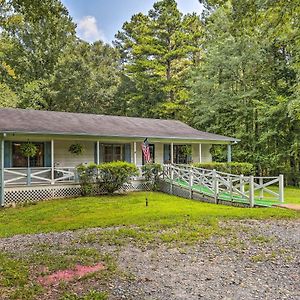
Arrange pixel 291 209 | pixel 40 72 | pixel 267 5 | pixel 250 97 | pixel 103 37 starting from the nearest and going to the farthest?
pixel 267 5, pixel 291 209, pixel 250 97, pixel 40 72, pixel 103 37

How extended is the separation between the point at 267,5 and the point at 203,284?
26.8 ft

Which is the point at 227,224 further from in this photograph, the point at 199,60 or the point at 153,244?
the point at 199,60

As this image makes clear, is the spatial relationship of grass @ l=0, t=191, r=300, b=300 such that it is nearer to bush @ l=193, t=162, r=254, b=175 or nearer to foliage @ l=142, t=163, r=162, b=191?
foliage @ l=142, t=163, r=162, b=191

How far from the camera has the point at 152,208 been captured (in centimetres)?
1195

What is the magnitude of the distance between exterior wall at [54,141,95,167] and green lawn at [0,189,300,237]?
3189mm

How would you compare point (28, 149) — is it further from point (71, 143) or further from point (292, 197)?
point (292, 197)

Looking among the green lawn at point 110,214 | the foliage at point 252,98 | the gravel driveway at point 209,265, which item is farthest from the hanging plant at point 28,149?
the foliage at point 252,98

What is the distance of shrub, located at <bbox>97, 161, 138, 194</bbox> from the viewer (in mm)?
15547

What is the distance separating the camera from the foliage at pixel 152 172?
1734 cm

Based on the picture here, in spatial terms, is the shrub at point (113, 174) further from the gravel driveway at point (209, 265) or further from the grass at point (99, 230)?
the gravel driveway at point (209, 265)

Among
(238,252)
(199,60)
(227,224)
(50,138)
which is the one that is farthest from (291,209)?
(199,60)

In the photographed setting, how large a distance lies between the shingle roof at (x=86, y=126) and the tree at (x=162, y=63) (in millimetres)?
8533

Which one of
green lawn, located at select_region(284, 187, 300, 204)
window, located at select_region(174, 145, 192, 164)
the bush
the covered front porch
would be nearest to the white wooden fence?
green lawn, located at select_region(284, 187, 300, 204)

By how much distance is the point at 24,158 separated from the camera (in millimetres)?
15719
